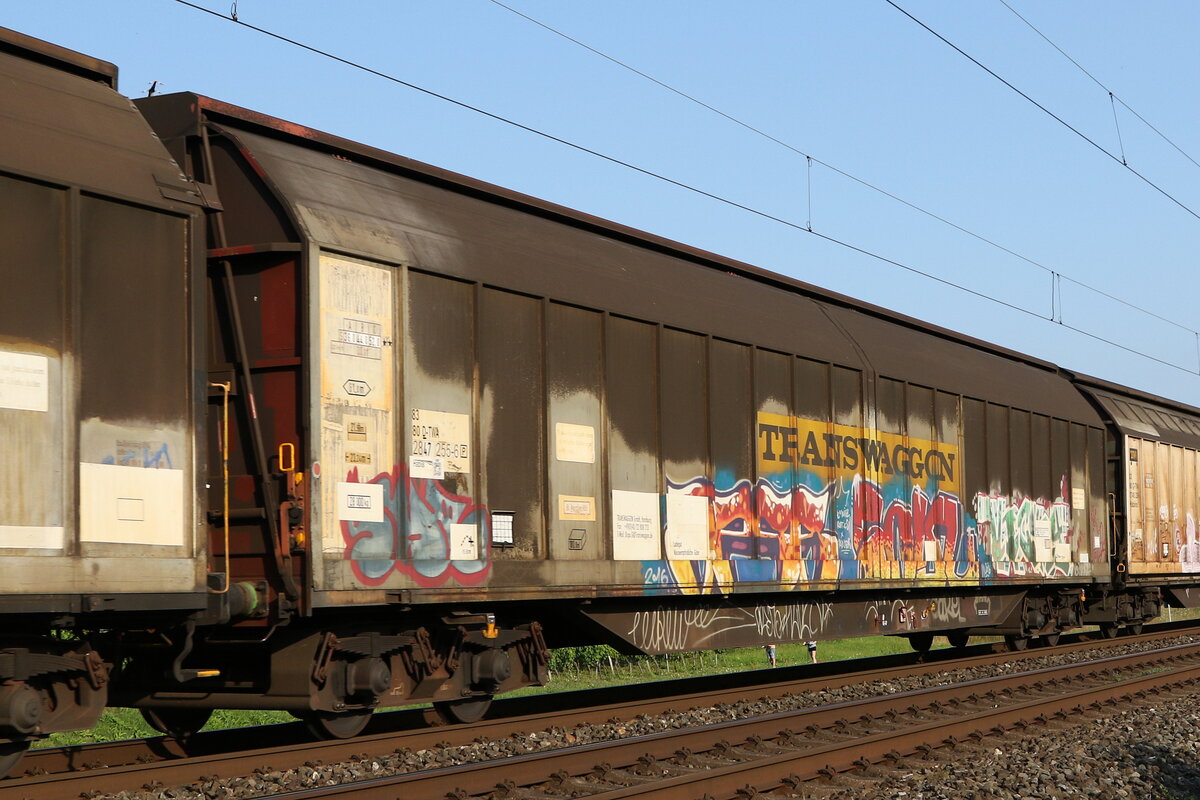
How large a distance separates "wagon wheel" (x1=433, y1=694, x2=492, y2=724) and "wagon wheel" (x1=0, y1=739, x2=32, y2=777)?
12.5ft

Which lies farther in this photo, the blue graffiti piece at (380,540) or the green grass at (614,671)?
the green grass at (614,671)

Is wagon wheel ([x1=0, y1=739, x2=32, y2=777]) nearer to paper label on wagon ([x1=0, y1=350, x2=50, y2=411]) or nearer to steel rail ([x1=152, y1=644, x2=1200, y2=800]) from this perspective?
steel rail ([x1=152, y1=644, x2=1200, y2=800])

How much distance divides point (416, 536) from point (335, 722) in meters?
1.63

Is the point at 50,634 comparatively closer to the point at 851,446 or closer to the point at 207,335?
the point at 207,335

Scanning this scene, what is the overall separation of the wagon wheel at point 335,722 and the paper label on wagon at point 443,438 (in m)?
2.08

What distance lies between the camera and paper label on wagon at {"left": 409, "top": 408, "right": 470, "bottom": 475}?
9.90 m

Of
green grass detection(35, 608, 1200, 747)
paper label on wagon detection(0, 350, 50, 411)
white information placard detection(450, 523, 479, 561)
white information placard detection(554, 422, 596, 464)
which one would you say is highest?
paper label on wagon detection(0, 350, 50, 411)

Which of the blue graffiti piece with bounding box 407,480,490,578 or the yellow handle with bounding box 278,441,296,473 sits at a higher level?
the yellow handle with bounding box 278,441,296,473

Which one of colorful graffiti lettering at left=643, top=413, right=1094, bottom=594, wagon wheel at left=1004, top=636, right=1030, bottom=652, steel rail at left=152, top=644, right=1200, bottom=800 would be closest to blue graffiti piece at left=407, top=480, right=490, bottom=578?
steel rail at left=152, top=644, right=1200, bottom=800

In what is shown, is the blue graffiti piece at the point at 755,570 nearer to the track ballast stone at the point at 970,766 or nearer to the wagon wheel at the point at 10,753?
the track ballast stone at the point at 970,766

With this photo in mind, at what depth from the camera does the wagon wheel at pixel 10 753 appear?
7.59 metres

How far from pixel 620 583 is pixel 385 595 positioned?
9.75 feet

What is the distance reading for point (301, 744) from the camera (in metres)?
9.52

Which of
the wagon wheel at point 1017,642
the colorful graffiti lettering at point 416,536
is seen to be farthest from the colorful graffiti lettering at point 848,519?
the colorful graffiti lettering at point 416,536
